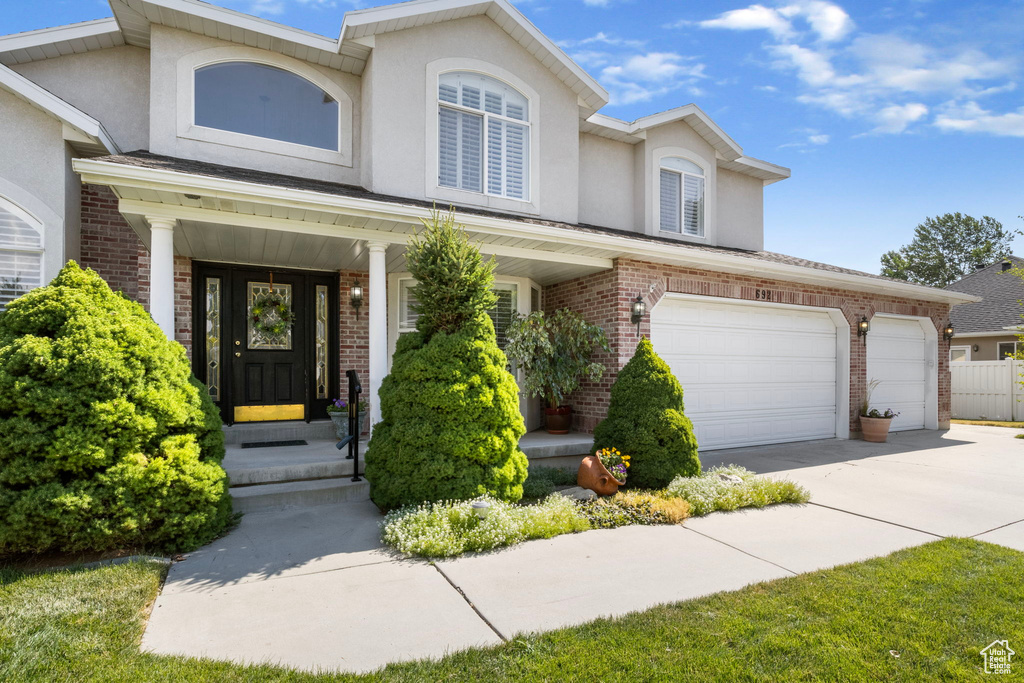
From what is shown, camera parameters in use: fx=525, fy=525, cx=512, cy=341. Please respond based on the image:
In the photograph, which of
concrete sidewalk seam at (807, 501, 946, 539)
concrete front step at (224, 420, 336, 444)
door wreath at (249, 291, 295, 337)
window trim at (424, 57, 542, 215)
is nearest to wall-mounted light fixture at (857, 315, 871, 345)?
concrete sidewalk seam at (807, 501, 946, 539)

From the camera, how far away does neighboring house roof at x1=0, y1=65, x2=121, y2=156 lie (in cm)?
557

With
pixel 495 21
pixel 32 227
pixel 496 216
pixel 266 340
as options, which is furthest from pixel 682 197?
pixel 32 227

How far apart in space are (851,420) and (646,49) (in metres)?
7.63

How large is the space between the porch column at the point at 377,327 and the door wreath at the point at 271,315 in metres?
2.34

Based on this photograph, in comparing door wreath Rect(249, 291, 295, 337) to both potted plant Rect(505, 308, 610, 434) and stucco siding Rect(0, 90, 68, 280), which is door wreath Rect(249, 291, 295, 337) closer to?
stucco siding Rect(0, 90, 68, 280)

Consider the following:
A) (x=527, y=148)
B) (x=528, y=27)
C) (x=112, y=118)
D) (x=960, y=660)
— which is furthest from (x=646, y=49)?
(x=960, y=660)

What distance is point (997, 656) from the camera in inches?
105

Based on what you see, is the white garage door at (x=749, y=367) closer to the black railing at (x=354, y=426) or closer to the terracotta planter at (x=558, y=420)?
the terracotta planter at (x=558, y=420)

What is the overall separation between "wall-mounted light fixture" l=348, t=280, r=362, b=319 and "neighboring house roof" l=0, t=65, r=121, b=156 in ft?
10.6

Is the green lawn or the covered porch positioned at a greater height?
the covered porch

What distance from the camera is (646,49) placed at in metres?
8.15

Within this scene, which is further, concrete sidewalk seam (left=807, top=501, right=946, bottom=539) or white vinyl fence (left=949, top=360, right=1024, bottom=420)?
white vinyl fence (left=949, top=360, right=1024, bottom=420)

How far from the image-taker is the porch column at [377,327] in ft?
19.6

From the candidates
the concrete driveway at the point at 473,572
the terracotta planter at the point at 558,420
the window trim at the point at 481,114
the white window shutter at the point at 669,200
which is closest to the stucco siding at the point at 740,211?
the white window shutter at the point at 669,200
